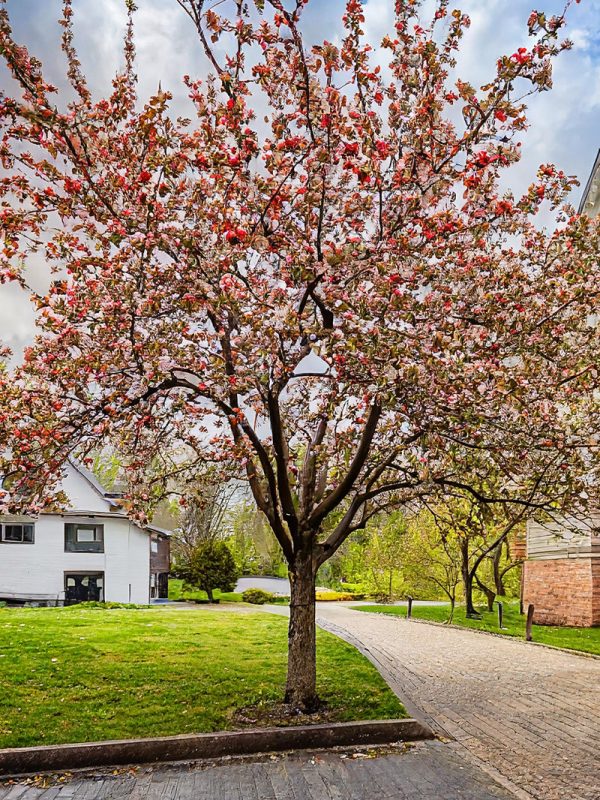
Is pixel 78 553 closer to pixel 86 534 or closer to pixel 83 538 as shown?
pixel 83 538

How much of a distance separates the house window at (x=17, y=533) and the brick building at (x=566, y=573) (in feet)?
65.2

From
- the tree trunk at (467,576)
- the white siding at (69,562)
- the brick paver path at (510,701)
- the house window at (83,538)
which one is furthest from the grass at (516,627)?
the house window at (83,538)

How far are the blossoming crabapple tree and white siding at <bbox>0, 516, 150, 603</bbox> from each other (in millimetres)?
22675

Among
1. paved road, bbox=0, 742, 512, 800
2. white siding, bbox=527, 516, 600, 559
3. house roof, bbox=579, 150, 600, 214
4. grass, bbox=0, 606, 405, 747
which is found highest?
house roof, bbox=579, 150, 600, 214

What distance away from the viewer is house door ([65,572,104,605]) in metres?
30.5

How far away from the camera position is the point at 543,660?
1315 centimetres

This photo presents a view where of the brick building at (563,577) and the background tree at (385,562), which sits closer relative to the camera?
the brick building at (563,577)

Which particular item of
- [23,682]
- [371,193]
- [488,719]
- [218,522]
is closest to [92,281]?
[371,193]

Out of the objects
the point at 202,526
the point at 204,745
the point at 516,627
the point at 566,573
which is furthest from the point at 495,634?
the point at 202,526

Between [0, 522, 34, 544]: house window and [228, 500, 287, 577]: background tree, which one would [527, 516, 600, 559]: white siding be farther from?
[0, 522, 34, 544]: house window

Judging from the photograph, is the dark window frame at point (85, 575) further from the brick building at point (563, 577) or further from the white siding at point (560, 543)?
the white siding at point (560, 543)

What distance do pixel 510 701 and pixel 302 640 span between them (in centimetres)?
310

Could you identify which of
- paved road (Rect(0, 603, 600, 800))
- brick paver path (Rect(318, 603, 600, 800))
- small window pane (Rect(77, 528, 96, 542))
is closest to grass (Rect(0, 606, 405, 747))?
brick paver path (Rect(318, 603, 600, 800))

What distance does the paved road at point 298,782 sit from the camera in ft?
18.4
